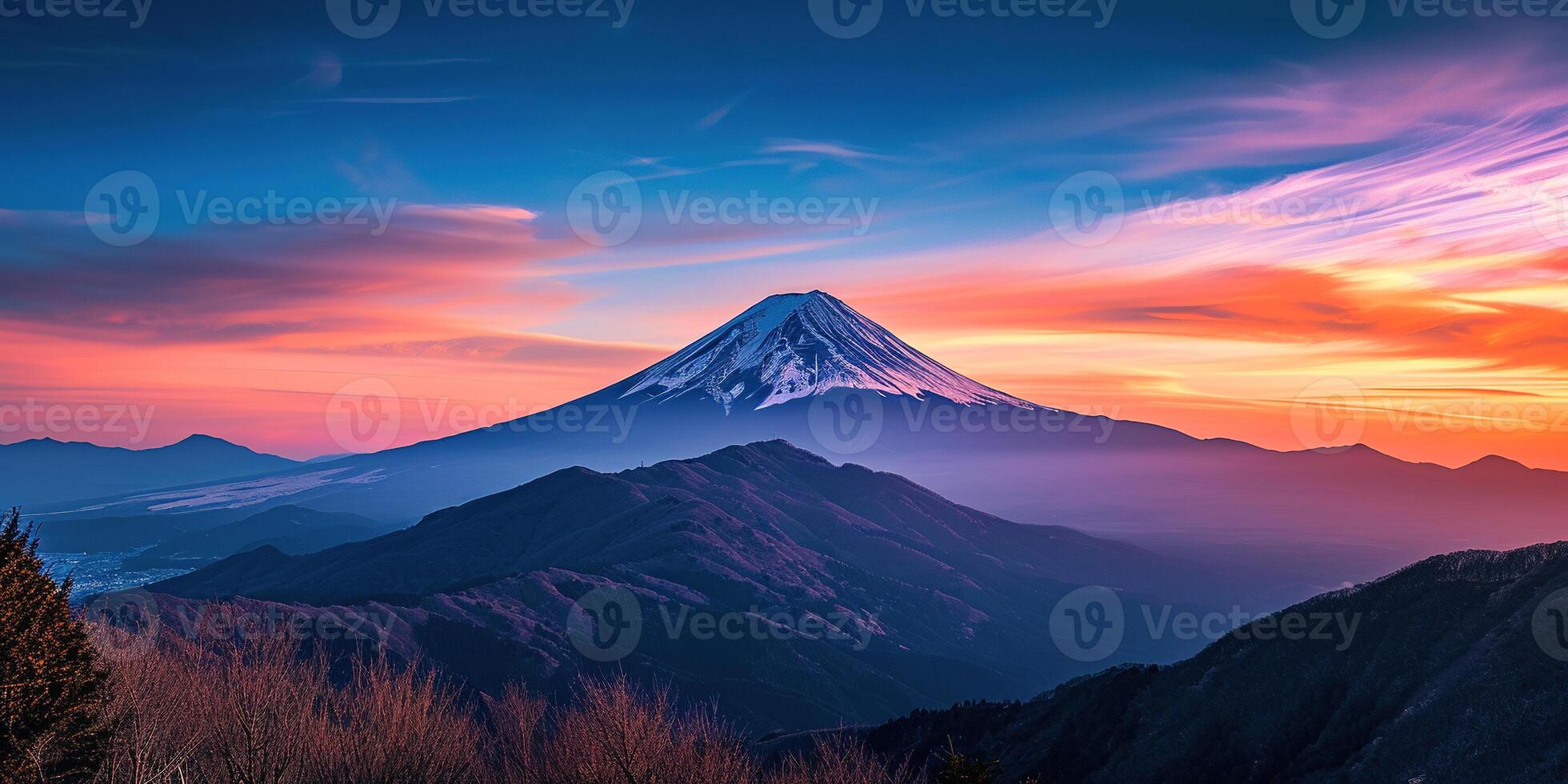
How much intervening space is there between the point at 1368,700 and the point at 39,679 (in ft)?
151

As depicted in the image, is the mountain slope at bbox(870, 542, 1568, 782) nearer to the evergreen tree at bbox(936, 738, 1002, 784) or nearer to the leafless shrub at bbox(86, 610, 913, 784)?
the evergreen tree at bbox(936, 738, 1002, 784)

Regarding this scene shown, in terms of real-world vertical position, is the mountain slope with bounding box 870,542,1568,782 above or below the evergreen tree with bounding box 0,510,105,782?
below

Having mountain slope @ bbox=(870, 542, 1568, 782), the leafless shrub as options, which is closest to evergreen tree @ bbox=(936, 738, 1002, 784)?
the leafless shrub

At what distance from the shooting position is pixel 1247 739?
4516 cm

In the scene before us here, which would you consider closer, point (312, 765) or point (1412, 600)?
point (312, 765)

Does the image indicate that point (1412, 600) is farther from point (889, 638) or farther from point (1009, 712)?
point (889, 638)

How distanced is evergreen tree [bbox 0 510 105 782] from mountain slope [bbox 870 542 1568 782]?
134ft

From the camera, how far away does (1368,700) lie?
41938mm

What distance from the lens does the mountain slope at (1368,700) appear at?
3525 centimetres

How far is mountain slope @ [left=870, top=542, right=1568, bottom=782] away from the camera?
35250 mm

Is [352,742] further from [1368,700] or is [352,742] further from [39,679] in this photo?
[1368,700]

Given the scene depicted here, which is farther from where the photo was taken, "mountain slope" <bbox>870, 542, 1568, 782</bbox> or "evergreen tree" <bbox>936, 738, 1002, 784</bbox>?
"mountain slope" <bbox>870, 542, 1568, 782</bbox>

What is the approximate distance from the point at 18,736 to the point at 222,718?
12.6 m

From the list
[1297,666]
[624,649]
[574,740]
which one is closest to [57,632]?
[574,740]
